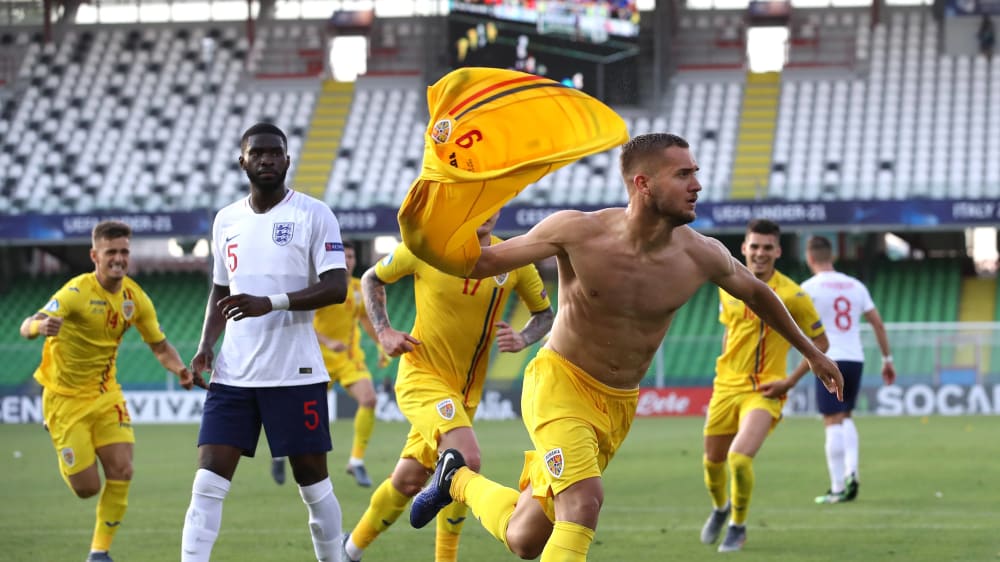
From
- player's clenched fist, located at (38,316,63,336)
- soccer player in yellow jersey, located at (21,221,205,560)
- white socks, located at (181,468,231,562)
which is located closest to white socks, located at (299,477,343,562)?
white socks, located at (181,468,231,562)

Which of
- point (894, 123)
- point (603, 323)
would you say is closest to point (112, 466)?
point (603, 323)

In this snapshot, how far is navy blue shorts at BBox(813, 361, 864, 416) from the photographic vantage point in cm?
1327

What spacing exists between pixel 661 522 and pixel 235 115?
30.1 m

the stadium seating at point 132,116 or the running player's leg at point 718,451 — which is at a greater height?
the stadium seating at point 132,116

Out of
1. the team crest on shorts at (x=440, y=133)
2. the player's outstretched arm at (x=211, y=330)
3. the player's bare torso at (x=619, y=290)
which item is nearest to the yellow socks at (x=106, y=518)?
the player's outstretched arm at (x=211, y=330)

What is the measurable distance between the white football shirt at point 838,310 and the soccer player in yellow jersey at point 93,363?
646 cm

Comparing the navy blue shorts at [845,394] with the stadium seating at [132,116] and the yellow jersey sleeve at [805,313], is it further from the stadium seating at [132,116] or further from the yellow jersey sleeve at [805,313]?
the stadium seating at [132,116]

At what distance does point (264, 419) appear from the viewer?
7453 millimetres

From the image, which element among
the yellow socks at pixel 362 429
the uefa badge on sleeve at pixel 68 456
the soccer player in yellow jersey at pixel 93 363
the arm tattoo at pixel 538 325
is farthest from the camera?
the yellow socks at pixel 362 429

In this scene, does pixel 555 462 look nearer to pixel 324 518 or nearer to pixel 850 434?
pixel 324 518

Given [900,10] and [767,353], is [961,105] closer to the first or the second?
[900,10]

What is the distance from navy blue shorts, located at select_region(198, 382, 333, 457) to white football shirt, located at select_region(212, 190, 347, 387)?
6 cm

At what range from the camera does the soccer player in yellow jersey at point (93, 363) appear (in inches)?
391

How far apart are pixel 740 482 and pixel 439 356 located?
2523 millimetres
